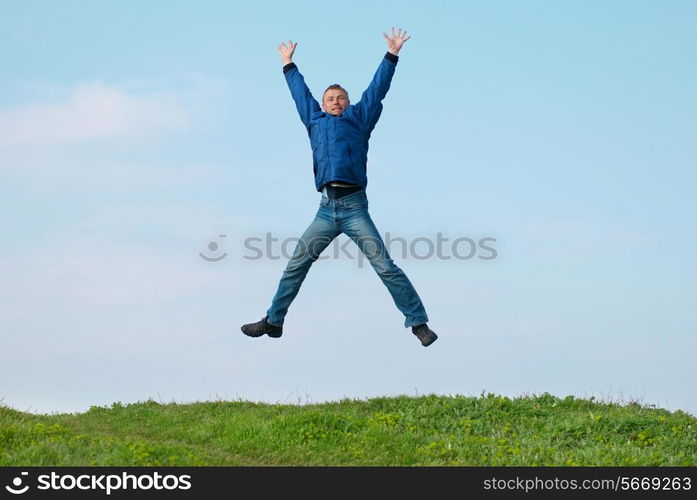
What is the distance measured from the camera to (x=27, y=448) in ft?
33.0

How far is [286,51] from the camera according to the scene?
13164mm

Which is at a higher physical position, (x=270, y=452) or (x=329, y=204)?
(x=329, y=204)

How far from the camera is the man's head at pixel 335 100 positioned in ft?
41.3

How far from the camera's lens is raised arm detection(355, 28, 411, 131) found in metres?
12.5

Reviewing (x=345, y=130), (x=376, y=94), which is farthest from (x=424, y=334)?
(x=376, y=94)

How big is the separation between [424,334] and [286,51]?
502cm

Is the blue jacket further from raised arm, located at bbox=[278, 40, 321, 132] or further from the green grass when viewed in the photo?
the green grass

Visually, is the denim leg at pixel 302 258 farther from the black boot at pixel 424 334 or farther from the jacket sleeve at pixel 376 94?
the black boot at pixel 424 334

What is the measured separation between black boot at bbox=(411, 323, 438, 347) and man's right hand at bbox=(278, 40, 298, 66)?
4.68 metres

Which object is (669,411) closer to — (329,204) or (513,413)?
(513,413)

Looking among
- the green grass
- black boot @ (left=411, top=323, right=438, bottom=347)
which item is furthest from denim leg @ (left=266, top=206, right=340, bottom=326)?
black boot @ (left=411, top=323, right=438, bottom=347)

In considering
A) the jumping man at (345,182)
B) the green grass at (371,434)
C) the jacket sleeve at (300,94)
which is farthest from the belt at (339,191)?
the green grass at (371,434)
